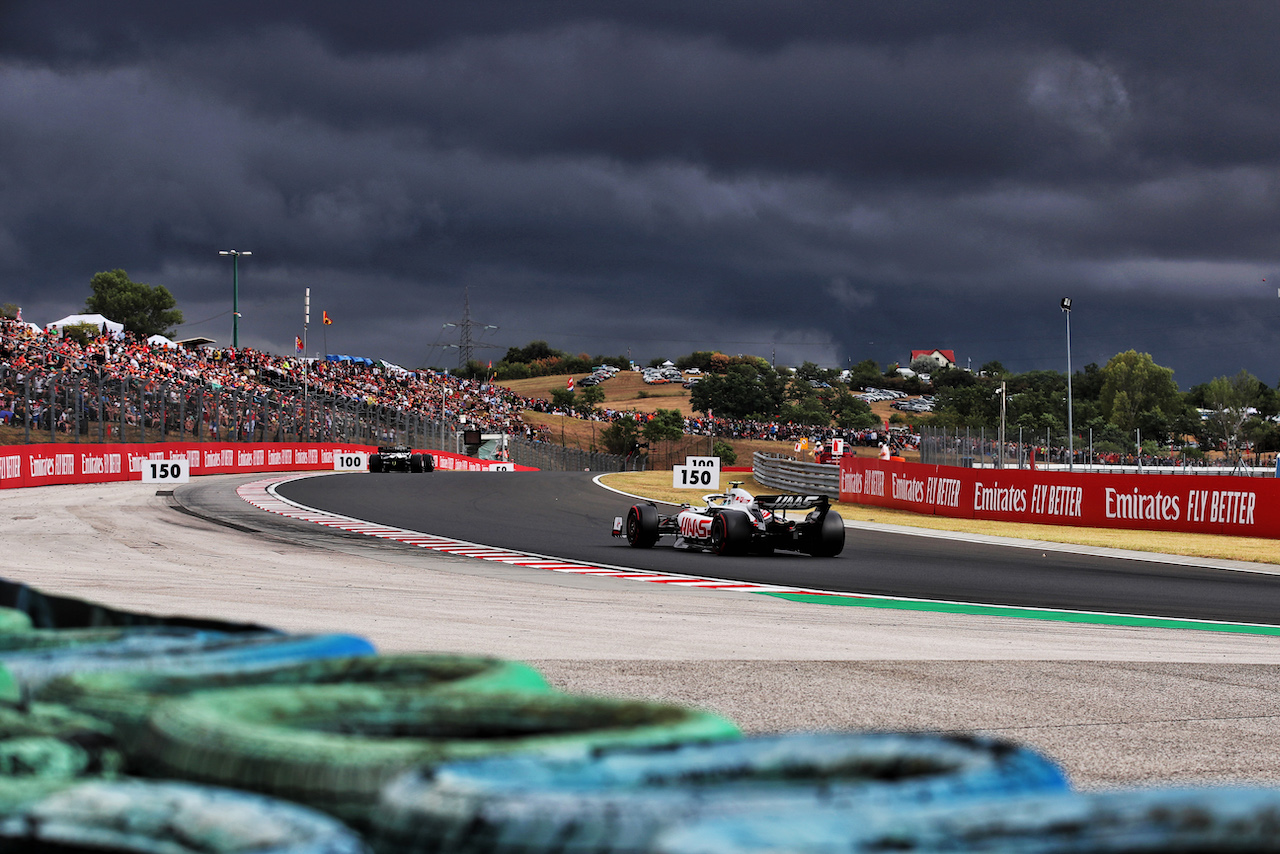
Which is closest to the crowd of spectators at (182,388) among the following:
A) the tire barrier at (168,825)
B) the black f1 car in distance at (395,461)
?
the black f1 car in distance at (395,461)

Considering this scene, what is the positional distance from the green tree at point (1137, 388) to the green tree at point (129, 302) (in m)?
115

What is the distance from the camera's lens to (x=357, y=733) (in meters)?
1.67

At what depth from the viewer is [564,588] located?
1117 centimetres

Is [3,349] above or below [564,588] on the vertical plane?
above

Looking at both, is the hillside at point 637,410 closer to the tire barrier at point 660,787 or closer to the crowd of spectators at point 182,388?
the crowd of spectators at point 182,388

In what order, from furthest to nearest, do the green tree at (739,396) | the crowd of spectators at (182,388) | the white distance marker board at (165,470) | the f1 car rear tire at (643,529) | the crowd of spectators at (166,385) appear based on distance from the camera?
the green tree at (739,396) → the crowd of spectators at (182,388) → the crowd of spectators at (166,385) → the white distance marker board at (165,470) → the f1 car rear tire at (643,529)

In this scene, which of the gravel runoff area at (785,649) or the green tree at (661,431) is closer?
the gravel runoff area at (785,649)

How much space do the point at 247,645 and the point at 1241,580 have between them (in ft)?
46.6

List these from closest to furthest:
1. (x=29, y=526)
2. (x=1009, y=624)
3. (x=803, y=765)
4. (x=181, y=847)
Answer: (x=181, y=847)
(x=803, y=765)
(x=1009, y=624)
(x=29, y=526)

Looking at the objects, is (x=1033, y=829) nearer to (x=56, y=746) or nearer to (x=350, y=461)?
(x=56, y=746)

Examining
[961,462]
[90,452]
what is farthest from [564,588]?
[90,452]

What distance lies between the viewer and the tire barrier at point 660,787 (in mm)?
1132

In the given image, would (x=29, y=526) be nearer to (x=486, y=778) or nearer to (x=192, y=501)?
(x=192, y=501)

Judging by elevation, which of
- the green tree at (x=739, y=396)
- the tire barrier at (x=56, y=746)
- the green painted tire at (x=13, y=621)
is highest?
the green tree at (x=739, y=396)
